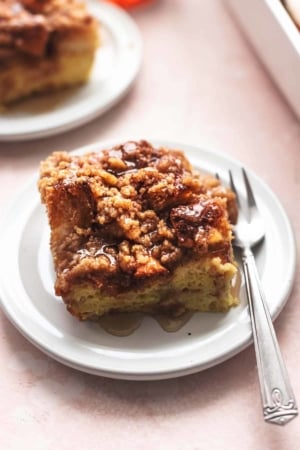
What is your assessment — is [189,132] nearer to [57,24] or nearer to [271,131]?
[271,131]

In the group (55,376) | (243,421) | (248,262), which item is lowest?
(55,376)

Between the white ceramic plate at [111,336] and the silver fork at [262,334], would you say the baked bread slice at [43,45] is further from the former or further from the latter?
the silver fork at [262,334]

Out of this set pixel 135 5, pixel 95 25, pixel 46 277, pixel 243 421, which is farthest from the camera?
pixel 135 5

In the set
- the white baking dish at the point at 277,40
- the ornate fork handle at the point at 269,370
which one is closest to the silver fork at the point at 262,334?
the ornate fork handle at the point at 269,370

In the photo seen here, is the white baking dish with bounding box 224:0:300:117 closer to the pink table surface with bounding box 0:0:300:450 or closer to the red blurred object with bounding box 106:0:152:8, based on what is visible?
the pink table surface with bounding box 0:0:300:450

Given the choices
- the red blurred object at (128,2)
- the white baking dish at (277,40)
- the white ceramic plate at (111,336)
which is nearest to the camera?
the white ceramic plate at (111,336)

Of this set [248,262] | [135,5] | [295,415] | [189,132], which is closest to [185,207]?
[248,262]

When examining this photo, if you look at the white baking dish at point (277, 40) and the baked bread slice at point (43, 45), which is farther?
the baked bread slice at point (43, 45)
